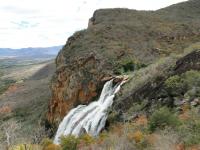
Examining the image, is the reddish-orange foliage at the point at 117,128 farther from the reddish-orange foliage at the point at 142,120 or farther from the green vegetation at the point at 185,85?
the green vegetation at the point at 185,85

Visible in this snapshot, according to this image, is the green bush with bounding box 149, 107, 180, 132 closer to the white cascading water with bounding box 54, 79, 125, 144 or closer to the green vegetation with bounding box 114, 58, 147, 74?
the white cascading water with bounding box 54, 79, 125, 144

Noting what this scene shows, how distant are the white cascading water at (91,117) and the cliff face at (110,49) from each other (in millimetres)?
3485

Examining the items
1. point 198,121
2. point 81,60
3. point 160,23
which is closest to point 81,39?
point 81,60

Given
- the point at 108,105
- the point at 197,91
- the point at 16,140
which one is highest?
the point at 197,91

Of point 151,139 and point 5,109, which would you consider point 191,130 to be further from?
point 5,109

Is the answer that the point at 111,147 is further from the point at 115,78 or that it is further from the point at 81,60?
the point at 81,60

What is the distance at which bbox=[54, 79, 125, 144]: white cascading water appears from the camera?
27364mm

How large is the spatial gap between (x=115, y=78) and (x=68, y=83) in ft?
31.8

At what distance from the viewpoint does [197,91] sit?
20.5m

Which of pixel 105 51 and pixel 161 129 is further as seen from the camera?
pixel 105 51

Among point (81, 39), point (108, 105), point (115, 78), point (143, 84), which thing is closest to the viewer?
point (143, 84)

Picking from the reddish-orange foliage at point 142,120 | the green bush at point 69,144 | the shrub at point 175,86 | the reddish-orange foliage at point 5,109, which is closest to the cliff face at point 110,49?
the shrub at point 175,86

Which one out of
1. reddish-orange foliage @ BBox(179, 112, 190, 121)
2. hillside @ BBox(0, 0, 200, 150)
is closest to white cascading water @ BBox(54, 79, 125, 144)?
hillside @ BBox(0, 0, 200, 150)

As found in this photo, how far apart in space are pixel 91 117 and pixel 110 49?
46.2 feet
